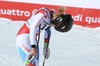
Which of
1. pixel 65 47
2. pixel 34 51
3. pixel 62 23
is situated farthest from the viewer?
pixel 65 47

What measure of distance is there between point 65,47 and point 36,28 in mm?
3729

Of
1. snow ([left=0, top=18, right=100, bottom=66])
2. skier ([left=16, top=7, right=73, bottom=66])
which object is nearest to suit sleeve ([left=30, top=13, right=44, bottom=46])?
skier ([left=16, top=7, right=73, bottom=66])

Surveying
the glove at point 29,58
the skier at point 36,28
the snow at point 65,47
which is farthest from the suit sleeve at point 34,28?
the snow at point 65,47

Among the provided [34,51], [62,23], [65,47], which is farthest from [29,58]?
[65,47]

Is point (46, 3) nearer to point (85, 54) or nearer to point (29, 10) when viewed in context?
point (29, 10)

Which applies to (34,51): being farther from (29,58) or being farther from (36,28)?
(36,28)

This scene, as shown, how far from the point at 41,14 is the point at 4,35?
4629 mm

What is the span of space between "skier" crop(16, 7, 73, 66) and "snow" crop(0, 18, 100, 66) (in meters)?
1.80

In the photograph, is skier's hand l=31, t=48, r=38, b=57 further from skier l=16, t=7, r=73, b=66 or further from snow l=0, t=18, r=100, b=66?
snow l=0, t=18, r=100, b=66

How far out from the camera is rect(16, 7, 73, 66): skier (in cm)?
435

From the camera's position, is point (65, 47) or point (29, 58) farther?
point (65, 47)

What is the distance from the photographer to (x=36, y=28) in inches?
171

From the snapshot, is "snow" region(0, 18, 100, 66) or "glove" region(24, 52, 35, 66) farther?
"snow" region(0, 18, 100, 66)

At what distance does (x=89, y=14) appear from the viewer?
399 inches
